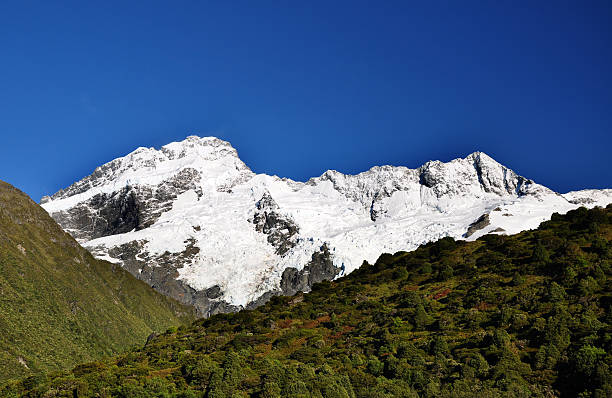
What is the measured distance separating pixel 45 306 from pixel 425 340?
108 m

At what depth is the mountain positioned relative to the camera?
126500mm

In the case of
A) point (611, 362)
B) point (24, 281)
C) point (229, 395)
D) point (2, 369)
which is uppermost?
point (24, 281)

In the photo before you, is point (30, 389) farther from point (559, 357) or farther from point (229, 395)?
point (559, 357)

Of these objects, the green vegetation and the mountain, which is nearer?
the green vegetation

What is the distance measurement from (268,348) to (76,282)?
113 meters

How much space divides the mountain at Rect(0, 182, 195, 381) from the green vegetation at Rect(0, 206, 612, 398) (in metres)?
36.2

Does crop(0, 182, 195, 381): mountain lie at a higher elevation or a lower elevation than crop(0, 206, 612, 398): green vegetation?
higher

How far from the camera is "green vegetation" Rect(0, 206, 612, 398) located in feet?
210

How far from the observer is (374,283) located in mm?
115938

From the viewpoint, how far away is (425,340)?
7769cm

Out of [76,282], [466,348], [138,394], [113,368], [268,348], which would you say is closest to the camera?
[138,394]

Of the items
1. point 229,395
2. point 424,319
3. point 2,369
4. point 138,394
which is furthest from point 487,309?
point 2,369

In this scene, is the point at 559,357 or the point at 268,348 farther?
the point at 268,348

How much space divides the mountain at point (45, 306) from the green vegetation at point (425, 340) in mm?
36225
